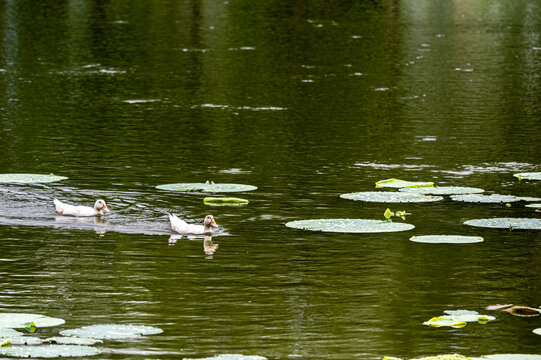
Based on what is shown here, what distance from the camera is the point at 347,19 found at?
2520 inches

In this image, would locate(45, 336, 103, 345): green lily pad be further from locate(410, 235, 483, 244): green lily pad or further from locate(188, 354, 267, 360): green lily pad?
locate(410, 235, 483, 244): green lily pad

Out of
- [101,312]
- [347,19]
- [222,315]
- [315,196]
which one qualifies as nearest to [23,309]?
[101,312]

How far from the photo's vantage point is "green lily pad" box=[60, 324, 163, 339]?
11711 millimetres

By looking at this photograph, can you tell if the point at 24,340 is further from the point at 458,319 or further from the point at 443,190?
the point at 443,190

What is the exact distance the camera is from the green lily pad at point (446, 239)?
16.6 meters

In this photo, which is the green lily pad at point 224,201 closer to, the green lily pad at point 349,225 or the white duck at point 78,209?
the green lily pad at point 349,225

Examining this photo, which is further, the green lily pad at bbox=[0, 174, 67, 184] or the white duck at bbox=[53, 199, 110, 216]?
the green lily pad at bbox=[0, 174, 67, 184]

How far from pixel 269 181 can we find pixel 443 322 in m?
9.26

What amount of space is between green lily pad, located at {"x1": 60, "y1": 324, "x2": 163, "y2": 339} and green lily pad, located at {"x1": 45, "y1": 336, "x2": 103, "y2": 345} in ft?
0.50

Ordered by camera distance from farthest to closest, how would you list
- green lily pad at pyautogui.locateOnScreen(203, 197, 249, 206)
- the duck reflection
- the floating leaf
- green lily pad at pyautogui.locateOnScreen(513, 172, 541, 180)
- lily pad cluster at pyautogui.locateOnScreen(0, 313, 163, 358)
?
green lily pad at pyautogui.locateOnScreen(513, 172, 541, 180) → green lily pad at pyautogui.locateOnScreen(203, 197, 249, 206) → the duck reflection → the floating leaf → lily pad cluster at pyautogui.locateOnScreen(0, 313, 163, 358)

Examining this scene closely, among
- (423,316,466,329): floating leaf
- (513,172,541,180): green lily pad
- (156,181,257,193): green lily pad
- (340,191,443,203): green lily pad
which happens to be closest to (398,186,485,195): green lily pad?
(340,191,443,203): green lily pad

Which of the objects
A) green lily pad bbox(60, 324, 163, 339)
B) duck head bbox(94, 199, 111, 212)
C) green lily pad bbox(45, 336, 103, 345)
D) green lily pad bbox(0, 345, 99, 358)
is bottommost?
duck head bbox(94, 199, 111, 212)

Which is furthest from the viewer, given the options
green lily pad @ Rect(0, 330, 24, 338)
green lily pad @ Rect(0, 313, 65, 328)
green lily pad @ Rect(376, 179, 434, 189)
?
green lily pad @ Rect(376, 179, 434, 189)

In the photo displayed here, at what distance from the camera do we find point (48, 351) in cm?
1096
